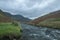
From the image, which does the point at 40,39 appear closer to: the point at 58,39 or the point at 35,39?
the point at 35,39

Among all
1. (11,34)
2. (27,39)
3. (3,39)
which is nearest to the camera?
(3,39)

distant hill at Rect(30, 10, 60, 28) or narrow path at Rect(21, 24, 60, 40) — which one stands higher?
distant hill at Rect(30, 10, 60, 28)

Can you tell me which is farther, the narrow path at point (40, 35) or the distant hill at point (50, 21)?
Result: the distant hill at point (50, 21)

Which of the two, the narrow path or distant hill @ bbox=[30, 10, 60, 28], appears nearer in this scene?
the narrow path

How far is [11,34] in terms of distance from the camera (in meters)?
32.4

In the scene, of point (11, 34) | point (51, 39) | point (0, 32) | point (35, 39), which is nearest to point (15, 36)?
point (11, 34)

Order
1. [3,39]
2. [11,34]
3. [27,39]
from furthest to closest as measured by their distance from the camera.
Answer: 1. [27,39]
2. [11,34]
3. [3,39]

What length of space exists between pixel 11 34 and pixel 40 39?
24.1 ft

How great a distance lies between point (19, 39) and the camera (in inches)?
1316

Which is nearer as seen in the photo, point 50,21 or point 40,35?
point 40,35

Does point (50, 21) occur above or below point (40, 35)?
above

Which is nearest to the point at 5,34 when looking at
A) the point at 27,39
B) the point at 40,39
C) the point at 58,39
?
the point at 27,39

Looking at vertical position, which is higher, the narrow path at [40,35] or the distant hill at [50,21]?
the distant hill at [50,21]

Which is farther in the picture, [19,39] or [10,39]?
[19,39]
